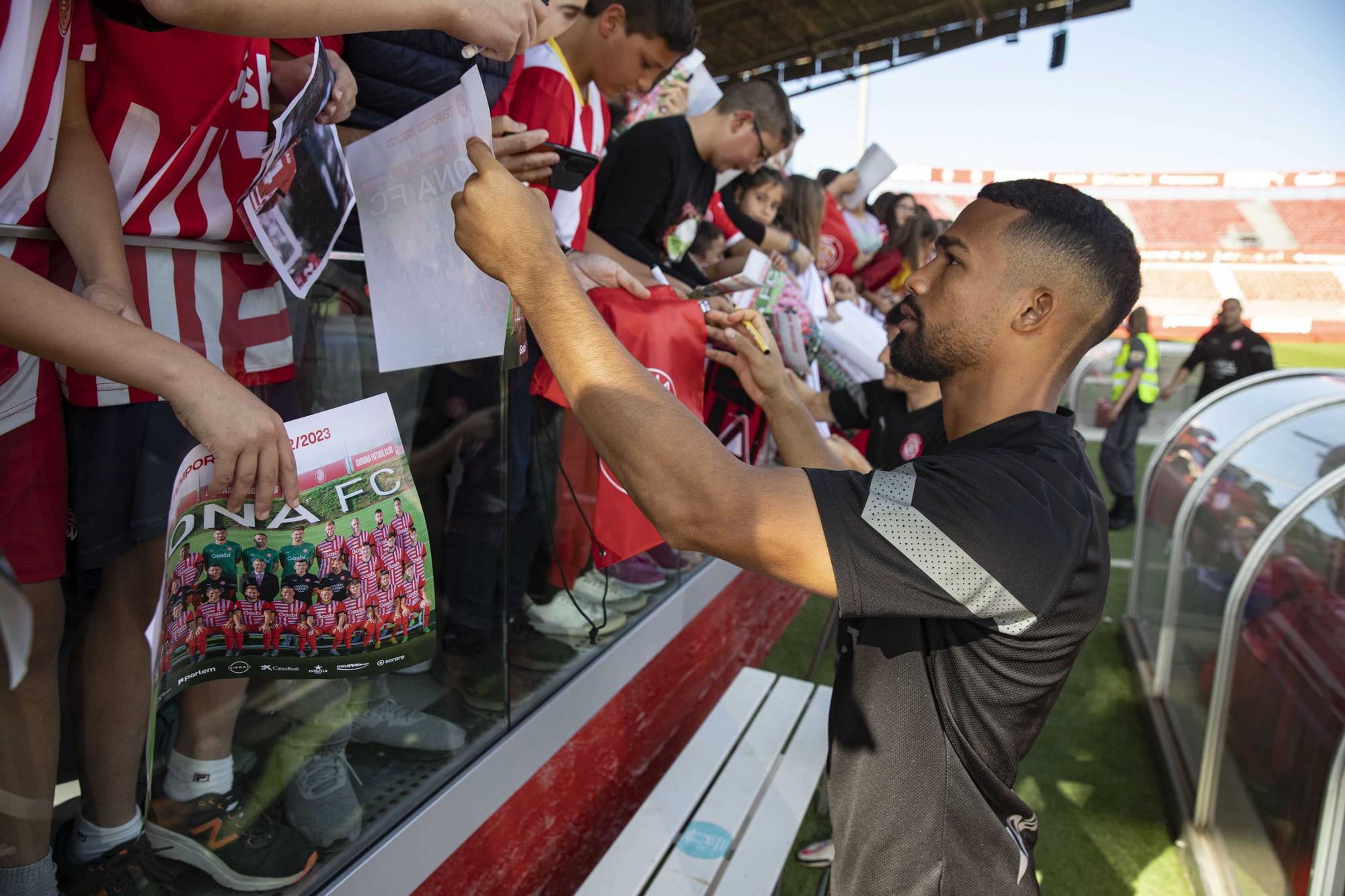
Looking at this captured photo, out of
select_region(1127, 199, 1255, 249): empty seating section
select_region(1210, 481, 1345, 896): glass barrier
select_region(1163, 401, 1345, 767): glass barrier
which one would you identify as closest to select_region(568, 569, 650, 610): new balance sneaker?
select_region(1210, 481, 1345, 896): glass barrier

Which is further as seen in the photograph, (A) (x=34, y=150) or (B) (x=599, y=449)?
(B) (x=599, y=449)

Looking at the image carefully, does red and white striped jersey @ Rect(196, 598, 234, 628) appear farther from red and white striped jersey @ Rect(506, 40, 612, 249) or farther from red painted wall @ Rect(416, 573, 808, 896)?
red and white striped jersey @ Rect(506, 40, 612, 249)

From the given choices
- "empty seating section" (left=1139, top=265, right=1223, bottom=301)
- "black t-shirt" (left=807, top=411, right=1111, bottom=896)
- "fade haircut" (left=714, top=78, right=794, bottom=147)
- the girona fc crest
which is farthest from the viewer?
"empty seating section" (left=1139, top=265, right=1223, bottom=301)

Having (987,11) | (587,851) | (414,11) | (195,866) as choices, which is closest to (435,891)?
(195,866)

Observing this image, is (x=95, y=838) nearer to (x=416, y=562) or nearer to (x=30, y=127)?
(x=416, y=562)

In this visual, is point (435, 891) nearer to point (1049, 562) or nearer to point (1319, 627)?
point (1049, 562)

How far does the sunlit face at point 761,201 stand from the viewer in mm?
4391

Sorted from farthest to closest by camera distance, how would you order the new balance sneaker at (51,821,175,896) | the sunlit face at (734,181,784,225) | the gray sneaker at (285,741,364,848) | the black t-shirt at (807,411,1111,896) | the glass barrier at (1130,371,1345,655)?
the sunlit face at (734,181,784,225)
the glass barrier at (1130,371,1345,655)
the gray sneaker at (285,741,364,848)
the new balance sneaker at (51,821,175,896)
the black t-shirt at (807,411,1111,896)

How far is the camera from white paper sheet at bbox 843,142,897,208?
226 inches

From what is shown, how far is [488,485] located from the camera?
189 cm

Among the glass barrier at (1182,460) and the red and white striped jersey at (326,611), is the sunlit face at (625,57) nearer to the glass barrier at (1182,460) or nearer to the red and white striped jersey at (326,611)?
the red and white striped jersey at (326,611)

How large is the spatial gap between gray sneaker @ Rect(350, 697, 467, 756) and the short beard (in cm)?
117

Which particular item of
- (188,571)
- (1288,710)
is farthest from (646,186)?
(1288,710)

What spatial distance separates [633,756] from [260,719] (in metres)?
1.35
